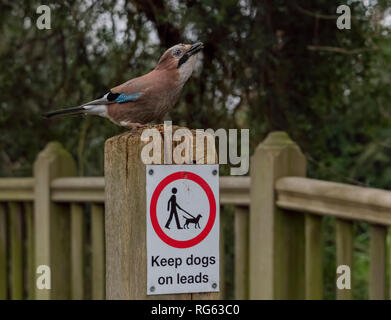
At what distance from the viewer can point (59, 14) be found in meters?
3.99

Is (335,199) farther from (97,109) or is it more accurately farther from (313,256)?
(97,109)

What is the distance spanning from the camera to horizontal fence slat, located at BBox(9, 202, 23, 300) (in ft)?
15.1

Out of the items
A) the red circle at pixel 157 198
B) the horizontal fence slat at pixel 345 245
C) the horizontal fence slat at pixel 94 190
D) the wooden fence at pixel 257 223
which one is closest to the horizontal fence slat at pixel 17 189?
the wooden fence at pixel 257 223

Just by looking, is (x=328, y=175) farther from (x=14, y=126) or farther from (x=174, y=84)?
(x=174, y=84)

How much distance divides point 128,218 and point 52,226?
2.36 meters

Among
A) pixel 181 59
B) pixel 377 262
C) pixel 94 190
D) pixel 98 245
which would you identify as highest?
pixel 181 59

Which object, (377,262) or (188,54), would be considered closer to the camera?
(188,54)

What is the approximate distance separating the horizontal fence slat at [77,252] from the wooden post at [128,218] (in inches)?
84.3

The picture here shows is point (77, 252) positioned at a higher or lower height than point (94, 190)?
lower

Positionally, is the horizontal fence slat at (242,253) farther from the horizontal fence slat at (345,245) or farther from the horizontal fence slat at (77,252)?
the horizontal fence slat at (77,252)

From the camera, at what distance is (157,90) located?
2.14 m

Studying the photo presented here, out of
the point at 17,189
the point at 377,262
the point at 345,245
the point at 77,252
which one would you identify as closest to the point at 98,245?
the point at 77,252

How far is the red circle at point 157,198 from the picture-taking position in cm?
201

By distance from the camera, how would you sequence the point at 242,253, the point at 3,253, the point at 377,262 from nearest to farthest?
the point at 377,262, the point at 242,253, the point at 3,253
